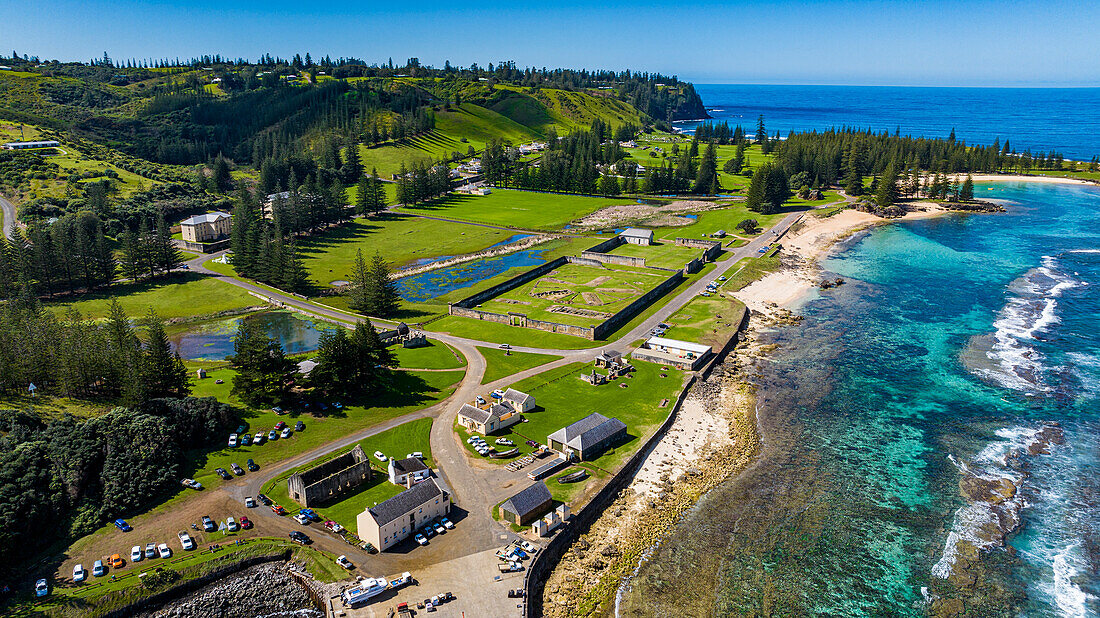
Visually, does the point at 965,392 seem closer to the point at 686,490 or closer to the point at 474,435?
the point at 686,490

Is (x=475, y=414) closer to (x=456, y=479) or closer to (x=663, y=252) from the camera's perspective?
(x=456, y=479)

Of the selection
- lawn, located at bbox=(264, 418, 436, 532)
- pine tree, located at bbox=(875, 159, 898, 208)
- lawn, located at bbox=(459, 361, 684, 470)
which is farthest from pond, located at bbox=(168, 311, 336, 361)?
pine tree, located at bbox=(875, 159, 898, 208)

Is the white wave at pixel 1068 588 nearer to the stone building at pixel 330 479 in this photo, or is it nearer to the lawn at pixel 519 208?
the stone building at pixel 330 479

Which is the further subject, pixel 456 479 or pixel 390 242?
pixel 390 242

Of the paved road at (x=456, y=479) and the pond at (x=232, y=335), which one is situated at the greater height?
the pond at (x=232, y=335)

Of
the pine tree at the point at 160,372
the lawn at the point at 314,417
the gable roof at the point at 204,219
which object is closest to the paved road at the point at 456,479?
the lawn at the point at 314,417

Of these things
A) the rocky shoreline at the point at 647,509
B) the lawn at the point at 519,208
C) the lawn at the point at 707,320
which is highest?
the lawn at the point at 519,208

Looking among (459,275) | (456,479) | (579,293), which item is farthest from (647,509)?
(459,275)
